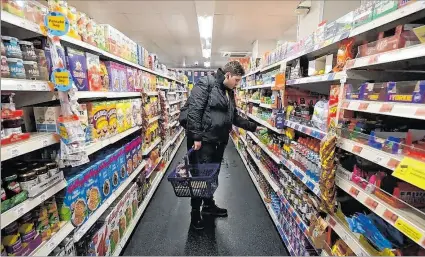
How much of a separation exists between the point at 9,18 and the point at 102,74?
101 cm

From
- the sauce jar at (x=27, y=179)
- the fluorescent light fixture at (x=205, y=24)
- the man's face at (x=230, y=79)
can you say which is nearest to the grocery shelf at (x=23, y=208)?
the sauce jar at (x=27, y=179)

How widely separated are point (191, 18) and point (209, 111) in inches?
141

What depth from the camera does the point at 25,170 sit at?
48.3 inches

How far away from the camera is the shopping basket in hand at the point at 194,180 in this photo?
7.78ft

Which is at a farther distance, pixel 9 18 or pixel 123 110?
pixel 123 110

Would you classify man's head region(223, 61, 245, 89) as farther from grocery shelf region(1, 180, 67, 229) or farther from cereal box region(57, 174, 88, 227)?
grocery shelf region(1, 180, 67, 229)

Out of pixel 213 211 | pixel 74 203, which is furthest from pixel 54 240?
pixel 213 211

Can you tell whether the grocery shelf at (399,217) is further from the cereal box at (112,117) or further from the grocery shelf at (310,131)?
the cereal box at (112,117)

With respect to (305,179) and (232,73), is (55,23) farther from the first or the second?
(305,179)

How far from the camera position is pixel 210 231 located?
9.22ft

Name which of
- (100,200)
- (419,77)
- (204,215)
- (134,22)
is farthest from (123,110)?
(134,22)

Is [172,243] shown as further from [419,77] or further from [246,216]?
[419,77]

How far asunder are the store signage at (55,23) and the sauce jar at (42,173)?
0.72 m

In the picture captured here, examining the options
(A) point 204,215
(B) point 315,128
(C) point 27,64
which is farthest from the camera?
(A) point 204,215
